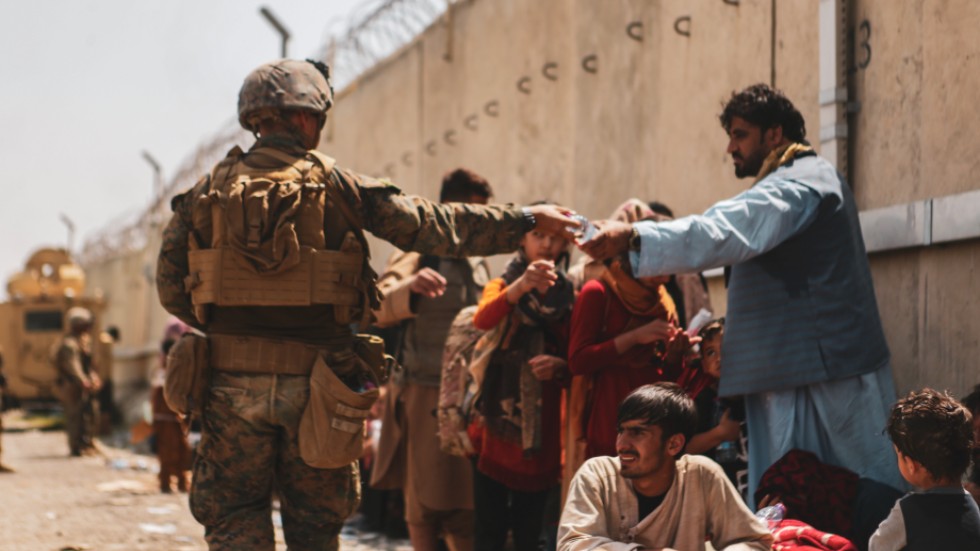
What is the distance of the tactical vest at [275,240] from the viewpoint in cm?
448

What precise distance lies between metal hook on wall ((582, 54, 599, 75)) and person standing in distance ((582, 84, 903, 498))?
448 centimetres

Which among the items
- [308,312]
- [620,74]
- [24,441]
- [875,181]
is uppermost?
[620,74]

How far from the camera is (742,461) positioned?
5086 millimetres

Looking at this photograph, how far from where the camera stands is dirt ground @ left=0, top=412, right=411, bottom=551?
816 cm

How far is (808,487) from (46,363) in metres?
23.4

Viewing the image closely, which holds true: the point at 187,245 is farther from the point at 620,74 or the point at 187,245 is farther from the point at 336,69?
the point at 336,69

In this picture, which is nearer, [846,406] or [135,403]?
[846,406]

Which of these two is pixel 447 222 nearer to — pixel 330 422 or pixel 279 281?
pixel 279 281

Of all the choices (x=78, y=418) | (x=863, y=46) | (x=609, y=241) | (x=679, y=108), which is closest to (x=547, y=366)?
(x=609, y=241)

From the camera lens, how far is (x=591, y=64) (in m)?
9.05

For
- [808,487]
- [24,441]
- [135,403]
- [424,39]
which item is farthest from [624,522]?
[135,403]

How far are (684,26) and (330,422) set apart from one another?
13.3 feet

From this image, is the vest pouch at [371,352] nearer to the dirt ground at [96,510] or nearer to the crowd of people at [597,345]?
the crowd of people at [597,345]

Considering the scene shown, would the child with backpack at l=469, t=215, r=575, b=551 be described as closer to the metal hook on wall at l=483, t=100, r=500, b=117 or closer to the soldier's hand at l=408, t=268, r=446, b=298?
the soldier's hand at l=408, t=268, r=446, b=298
